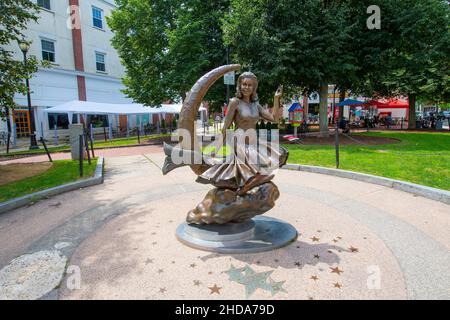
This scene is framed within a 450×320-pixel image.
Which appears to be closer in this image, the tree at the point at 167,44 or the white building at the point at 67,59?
the tree at the point at 167,44

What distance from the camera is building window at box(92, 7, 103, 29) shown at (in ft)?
87.0

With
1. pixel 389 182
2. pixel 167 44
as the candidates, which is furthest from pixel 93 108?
pixel 389 182

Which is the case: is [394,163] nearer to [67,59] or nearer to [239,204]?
[239,204]

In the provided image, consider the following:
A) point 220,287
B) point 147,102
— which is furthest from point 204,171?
point 147,102

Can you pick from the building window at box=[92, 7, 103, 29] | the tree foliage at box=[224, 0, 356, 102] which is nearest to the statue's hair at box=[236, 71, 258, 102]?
the tree foliage at box=[224, 0, 356, 102]

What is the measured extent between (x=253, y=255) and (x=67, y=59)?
85.1 feet

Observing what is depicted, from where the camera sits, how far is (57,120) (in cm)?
2383

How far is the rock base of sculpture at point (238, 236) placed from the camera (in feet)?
12.9

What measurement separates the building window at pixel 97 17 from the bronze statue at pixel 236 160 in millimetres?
27754

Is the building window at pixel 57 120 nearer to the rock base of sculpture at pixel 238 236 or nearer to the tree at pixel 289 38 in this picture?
the tree at pixel 289 38

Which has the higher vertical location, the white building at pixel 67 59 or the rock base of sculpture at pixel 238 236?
the white building at pixel 67 59

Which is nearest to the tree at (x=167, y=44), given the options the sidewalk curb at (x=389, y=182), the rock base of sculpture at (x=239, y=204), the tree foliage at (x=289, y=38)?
the tree foliage at (x=289, y=38)

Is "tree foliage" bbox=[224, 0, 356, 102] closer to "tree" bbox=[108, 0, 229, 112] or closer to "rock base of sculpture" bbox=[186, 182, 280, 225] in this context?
"tree" bbox=[108, 0, 229, 112]

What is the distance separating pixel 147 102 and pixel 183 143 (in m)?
15.8
